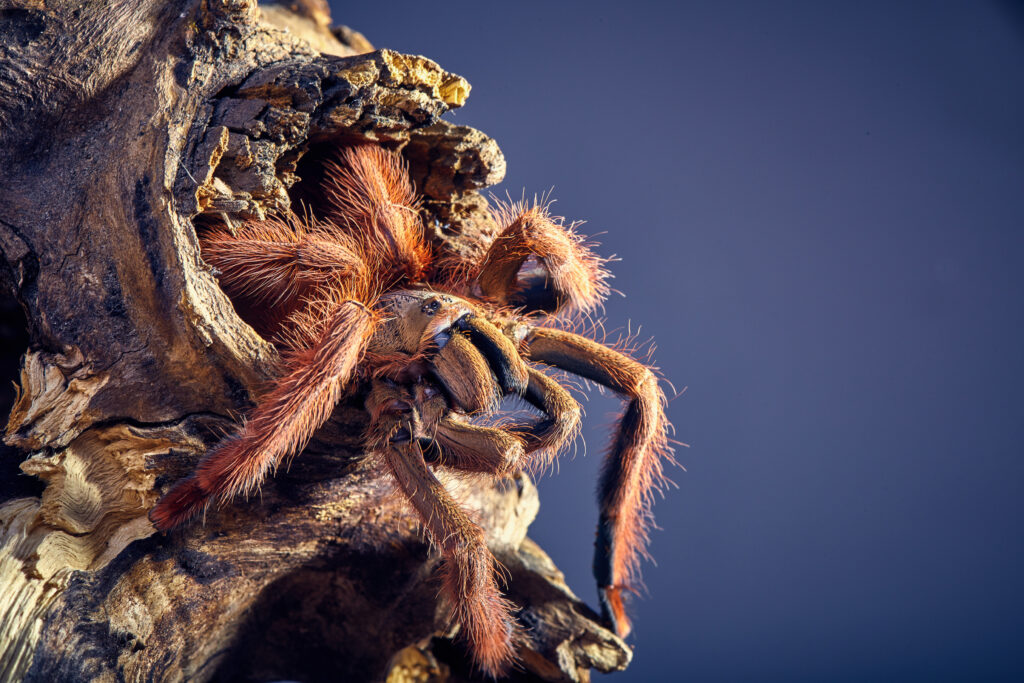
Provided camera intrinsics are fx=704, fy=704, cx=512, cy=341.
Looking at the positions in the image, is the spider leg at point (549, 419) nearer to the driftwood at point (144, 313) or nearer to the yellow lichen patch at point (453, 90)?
the driftwood at point (144, 313)

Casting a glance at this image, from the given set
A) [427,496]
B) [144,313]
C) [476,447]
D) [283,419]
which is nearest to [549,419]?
[476,447]

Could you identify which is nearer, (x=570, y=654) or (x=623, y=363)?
(x=623, y=363)

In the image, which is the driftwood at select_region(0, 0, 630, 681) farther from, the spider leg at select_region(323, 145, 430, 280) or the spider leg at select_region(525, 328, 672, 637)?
the spider leg at select_region(525, 328, 672, 637)

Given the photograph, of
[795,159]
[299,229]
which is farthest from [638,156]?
[299,229]

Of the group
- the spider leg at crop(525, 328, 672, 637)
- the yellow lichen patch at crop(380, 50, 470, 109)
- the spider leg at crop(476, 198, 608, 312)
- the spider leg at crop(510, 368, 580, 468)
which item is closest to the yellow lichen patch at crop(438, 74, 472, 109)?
the yellow lichen patch at crop(380, 50, 470, 109)

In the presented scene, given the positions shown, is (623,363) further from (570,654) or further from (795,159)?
(795,159)

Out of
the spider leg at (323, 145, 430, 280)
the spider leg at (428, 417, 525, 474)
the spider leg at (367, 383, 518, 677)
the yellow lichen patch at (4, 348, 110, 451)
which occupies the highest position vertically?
the spider leg at (323, 145, 430, 280)
